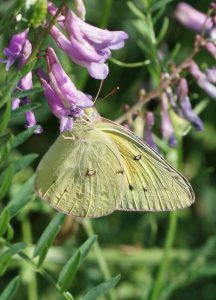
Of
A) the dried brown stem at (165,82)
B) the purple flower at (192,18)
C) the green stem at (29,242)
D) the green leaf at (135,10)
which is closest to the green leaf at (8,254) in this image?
the dried brown stem at (165,82)

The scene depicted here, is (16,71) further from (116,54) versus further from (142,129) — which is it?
(116,54)

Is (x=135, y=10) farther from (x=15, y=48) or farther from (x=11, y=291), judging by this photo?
(x=11, y=291)

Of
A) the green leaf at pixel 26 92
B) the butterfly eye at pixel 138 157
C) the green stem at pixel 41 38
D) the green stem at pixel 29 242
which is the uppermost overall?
the green stem at pixel 41 38

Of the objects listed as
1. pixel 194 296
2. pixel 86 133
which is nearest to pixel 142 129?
pixel 86 133

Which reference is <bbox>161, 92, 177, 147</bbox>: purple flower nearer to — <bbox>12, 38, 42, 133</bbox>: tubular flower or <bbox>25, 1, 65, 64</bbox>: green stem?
<bbox>12, 38, 42, 133</bbox>: tubular flower

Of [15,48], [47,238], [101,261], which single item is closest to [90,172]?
[47,238]

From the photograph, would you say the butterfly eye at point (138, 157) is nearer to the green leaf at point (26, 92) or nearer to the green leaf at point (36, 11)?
the green leaf at point (26, 92)
